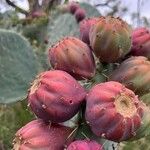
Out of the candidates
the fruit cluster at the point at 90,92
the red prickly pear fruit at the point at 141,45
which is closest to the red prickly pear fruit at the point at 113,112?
the fruit cluster at the point at 90,92

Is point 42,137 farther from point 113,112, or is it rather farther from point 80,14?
point 80,14

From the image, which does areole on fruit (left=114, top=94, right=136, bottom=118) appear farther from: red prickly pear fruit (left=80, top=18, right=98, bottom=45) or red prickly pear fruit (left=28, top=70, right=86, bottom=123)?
red prickly pear fruit (left=80, top=18, right=98, bottom=45)

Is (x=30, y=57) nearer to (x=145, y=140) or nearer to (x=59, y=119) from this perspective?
(x=59, y=119)

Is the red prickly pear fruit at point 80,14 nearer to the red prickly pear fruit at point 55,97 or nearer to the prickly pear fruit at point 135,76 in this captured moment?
the prickly pear fruit at point 135,76

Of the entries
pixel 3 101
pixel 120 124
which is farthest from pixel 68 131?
pixel 3 101

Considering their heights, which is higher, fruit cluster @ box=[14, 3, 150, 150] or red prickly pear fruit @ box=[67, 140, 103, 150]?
fruit cluster @ box=[14, 3, 150, 150]

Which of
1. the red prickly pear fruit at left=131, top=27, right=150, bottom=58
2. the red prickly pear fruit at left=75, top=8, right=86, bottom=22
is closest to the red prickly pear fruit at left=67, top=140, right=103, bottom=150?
the red prickly pear fruit at left=131, top=27, right=150, bottom=58
